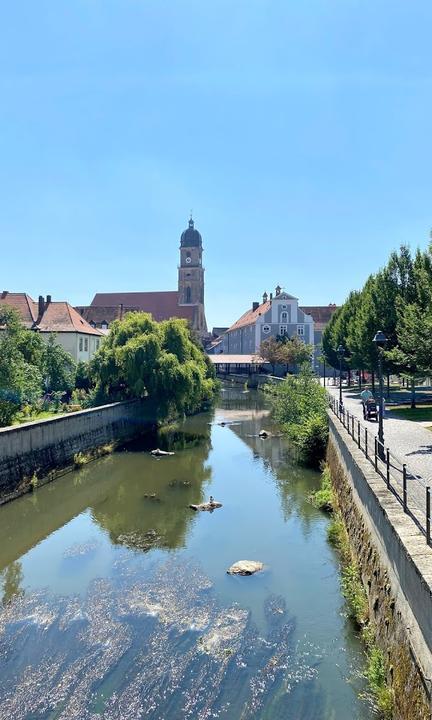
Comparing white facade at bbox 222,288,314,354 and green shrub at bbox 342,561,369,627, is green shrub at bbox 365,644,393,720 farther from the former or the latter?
white facade at bbox 222,288,314,354

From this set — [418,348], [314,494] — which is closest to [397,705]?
[314,494]

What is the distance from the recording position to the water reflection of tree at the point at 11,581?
12220 millimetres

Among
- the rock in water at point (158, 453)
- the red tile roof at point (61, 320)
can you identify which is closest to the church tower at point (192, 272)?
the red tile roof at point (61, 320)

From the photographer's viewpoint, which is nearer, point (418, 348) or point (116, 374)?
point (418, 348)

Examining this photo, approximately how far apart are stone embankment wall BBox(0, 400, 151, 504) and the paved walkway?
39.7ft

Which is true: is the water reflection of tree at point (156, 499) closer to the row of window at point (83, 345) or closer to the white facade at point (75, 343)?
the white facade at point (75, 343)

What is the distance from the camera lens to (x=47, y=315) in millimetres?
48375

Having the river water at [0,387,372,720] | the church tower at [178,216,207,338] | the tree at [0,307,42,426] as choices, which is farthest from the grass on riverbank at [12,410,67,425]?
the church tower at [178,216,207,338]

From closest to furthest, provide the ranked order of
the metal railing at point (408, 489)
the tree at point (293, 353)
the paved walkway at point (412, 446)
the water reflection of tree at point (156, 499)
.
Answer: the metal railing at point (408, 489)
the paved walkway at point (412, 446)
the water reflection of tree at point (156, 499)
the tree at point (293, 353)

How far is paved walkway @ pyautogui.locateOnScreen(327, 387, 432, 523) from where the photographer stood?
36.4ft

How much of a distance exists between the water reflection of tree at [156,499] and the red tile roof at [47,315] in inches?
845

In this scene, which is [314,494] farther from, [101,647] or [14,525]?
[101,647]

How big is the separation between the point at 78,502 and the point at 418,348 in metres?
13.3

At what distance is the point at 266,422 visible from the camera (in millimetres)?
41250
